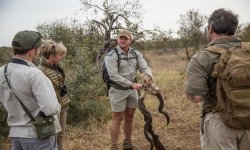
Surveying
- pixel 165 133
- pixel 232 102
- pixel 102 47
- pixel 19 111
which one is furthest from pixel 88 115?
pixel 232 102

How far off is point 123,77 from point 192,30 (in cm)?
1433

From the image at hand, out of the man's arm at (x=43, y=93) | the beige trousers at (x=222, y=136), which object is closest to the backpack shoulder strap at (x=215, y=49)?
the beige trousers at (x=222, y=136)

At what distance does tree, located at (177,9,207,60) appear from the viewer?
1853 cm

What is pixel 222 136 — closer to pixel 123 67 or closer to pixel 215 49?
pixel 215 49

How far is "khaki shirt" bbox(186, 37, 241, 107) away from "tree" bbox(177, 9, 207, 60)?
14980 millimetres

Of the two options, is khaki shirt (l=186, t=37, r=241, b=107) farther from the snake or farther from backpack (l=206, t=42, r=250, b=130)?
the snake

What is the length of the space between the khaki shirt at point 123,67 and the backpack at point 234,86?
2.55m

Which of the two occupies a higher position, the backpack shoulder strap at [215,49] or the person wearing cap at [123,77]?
the backpack shoulder strap at [215,49]

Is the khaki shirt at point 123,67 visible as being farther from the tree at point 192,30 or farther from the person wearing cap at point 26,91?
the tree at point 192,30

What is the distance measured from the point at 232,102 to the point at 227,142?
357mm

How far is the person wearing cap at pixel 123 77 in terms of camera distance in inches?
220

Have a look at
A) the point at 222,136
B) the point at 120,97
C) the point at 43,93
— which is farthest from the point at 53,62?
the point at 222,136

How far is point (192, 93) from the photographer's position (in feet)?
10.7

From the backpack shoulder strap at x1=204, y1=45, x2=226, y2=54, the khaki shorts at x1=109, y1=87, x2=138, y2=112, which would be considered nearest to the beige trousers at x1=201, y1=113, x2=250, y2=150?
the backpack shoulder strap at x1=204, y1=45, x2=226, y2=54
